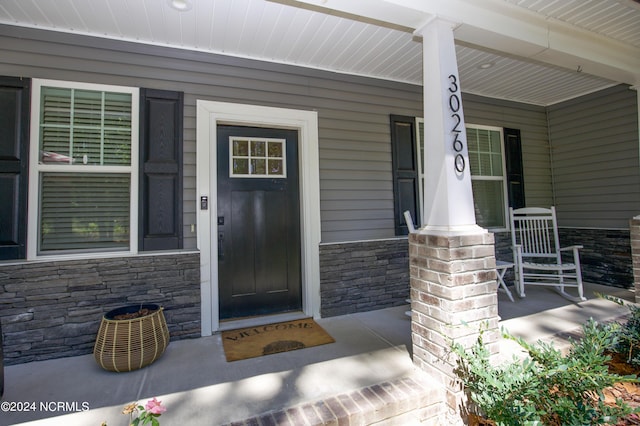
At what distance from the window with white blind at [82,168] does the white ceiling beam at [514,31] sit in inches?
75.2

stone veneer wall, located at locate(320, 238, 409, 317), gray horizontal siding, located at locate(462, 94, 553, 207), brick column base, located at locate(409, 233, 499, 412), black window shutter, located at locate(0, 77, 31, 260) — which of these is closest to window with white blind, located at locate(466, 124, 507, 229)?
gray horizontal siding, located at locate(462, 94, 553, 207)

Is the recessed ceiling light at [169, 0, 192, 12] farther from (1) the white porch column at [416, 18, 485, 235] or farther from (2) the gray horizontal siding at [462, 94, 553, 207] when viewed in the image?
(2) the gray horizontal siding at [462, 94, 553, 207]

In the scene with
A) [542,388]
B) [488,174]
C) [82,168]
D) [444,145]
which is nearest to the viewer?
[542,388]

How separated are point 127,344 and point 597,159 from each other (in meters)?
5.83

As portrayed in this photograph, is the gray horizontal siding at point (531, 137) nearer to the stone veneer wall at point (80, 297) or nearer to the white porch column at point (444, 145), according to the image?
the white porch column at point (444, 145)

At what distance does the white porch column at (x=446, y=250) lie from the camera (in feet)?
6.02

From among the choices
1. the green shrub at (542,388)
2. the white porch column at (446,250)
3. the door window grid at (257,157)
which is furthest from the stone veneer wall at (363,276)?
the green shrub at (542,388)

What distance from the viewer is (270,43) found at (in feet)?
9.35

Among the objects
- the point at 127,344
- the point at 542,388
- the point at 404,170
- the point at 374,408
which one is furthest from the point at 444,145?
the point at 127,344

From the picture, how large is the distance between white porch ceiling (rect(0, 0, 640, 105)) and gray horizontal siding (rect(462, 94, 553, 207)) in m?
0.99

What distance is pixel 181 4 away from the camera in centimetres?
229

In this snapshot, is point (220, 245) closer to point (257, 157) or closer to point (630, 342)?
point (257, 157)

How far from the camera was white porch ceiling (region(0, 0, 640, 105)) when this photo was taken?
2.24 metres

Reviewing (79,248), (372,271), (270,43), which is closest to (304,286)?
(372,271)
